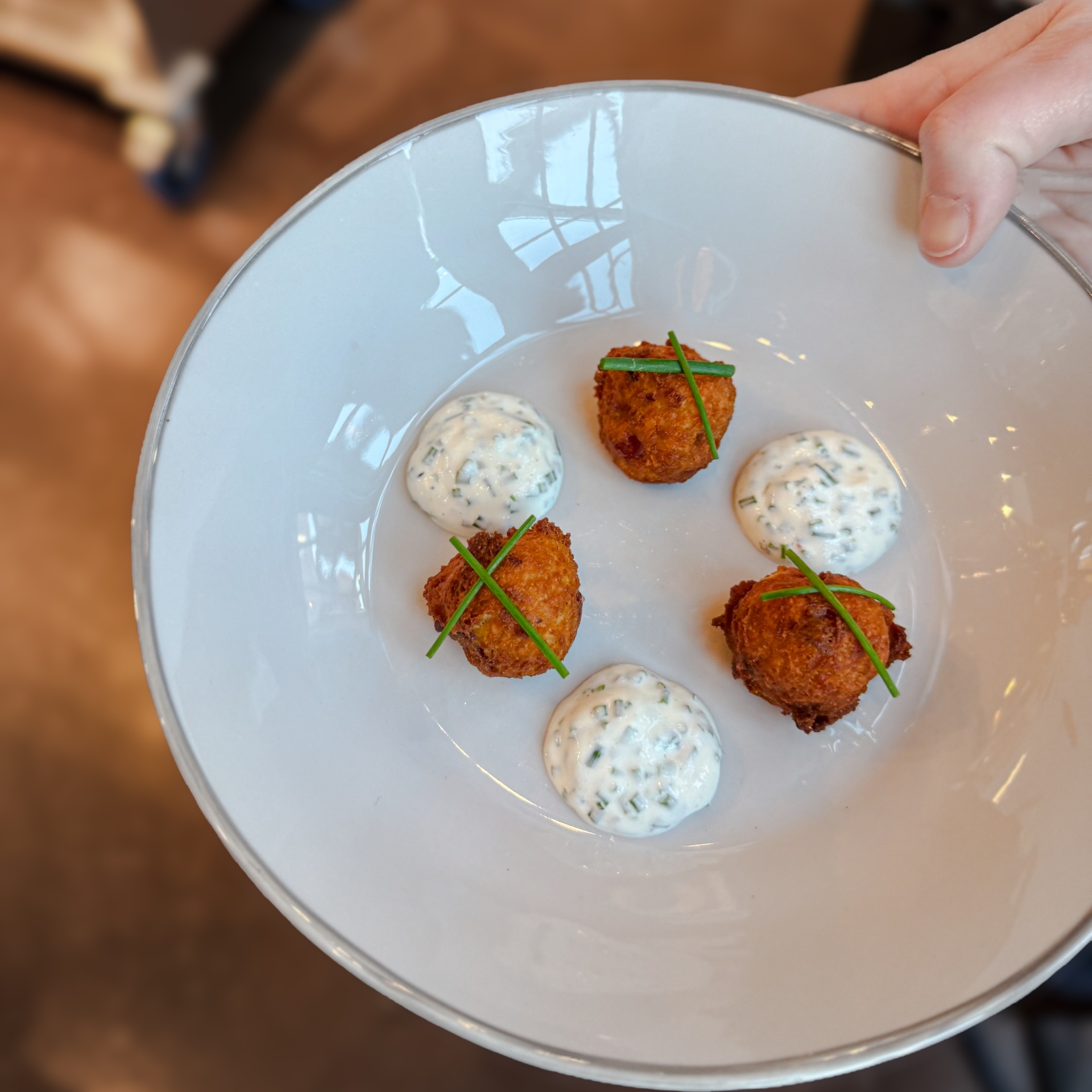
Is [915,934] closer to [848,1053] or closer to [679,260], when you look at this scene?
[848,1053]

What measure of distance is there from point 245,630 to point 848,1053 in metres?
1.27

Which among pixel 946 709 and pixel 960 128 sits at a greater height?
pixel 960 128

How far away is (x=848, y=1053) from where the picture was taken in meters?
1.45

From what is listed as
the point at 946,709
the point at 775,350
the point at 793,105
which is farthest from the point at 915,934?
the point at 793,105

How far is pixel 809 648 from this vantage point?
1690 mm

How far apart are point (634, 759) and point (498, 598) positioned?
0.41 m

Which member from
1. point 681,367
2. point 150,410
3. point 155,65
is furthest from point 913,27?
point 150,410

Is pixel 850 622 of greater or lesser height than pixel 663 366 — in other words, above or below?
below

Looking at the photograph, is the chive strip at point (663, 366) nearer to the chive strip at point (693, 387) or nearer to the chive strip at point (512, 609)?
the chive strip at point (693, 387)

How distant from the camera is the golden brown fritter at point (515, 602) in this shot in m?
1.73

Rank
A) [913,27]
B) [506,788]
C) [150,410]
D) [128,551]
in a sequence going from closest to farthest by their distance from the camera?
[506,788], [913,27], [128,551], [150,410]

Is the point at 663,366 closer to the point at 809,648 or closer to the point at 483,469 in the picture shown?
the point at 483,469

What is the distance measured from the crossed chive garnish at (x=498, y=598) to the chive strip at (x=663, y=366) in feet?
1.23

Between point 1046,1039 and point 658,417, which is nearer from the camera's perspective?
point 658,417
